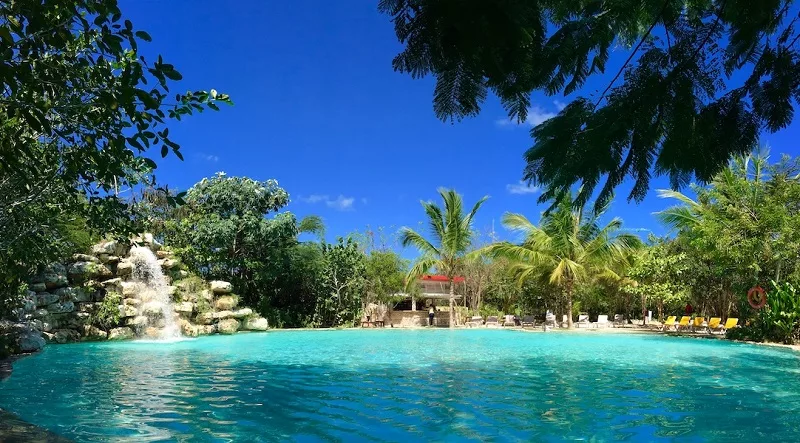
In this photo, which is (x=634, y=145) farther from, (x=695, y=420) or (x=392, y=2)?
(x=695, y=420)

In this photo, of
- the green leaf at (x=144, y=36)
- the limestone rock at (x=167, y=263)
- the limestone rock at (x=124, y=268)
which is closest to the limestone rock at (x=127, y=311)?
the limestone rock at (x=124, y=268)

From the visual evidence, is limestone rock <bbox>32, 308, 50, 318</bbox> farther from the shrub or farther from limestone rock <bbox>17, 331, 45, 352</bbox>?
limestone rock <bbox>17, 331, 45, 352</bbox>

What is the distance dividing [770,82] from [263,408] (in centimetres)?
555

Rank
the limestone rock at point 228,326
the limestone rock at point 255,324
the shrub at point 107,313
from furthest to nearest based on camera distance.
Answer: the limestone rock at point 255,324, the limestone rock at point 228,326, the shrub at point 107,313

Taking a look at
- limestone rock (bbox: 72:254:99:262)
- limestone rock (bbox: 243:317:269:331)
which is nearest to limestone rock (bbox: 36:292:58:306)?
limestone rock (bbox: 72:254:99:262)

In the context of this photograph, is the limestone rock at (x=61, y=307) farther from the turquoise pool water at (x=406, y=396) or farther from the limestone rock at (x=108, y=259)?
the turquoise pool water at (x=406, y=396)

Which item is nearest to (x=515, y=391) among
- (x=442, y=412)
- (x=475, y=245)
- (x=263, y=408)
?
(x=442, y=412)

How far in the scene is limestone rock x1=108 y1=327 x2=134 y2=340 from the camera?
15618 mm

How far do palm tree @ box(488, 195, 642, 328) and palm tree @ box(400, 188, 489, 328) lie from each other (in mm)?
1819

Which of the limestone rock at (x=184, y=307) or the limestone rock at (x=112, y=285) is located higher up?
the limestone rock at (x=112, y=285)

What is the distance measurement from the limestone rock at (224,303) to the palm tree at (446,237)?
7.70 meters

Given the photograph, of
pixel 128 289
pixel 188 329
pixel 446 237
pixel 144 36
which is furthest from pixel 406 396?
pixel 446 237

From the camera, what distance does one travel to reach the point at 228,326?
769 inches

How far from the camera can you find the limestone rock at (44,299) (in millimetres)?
14148
